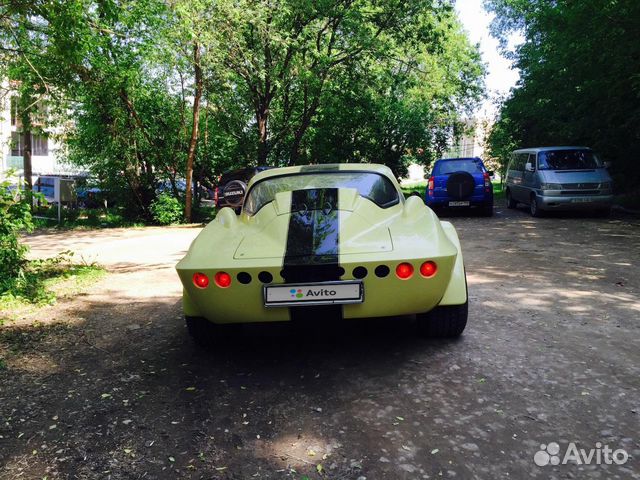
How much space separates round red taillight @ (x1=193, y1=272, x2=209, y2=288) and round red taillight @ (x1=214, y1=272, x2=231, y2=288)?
0.08 m

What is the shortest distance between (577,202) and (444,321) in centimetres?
1036

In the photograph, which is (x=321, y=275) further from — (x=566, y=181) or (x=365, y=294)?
(x=566, y=181)

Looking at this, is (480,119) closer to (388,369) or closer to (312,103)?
(312,103)

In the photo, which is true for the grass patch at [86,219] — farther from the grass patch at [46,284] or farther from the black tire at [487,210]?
the black tire at [487,210]

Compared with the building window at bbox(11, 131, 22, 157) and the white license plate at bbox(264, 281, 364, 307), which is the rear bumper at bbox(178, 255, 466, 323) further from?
the building window at bbox(11, 131, 22, 157)

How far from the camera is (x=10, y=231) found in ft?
20.0

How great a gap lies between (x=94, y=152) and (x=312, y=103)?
8159 millimetres

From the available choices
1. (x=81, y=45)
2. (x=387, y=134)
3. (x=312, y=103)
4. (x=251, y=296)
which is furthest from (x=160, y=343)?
(x=387, y=134)

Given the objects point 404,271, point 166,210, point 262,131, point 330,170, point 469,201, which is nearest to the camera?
point 404,271

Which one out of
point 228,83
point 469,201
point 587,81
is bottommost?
point 469,201

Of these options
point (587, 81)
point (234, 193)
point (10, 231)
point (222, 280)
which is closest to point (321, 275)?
point (222, 280)

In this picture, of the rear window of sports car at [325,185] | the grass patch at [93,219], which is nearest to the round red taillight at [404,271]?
the rear window of sports car at [325,185]

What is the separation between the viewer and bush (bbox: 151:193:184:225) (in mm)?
15844

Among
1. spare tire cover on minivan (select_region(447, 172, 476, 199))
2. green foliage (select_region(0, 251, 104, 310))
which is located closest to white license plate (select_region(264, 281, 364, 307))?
green foliage (select_region(0, 251, 104, 310))
